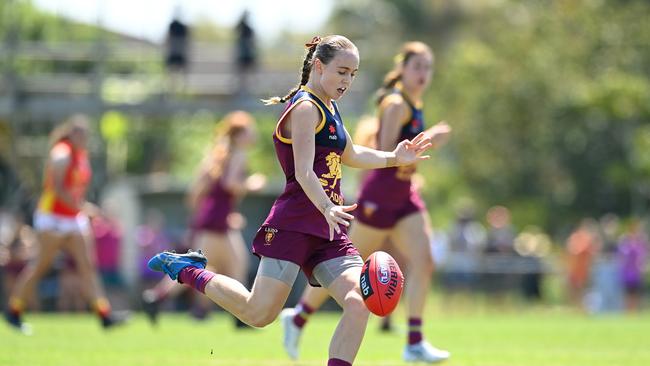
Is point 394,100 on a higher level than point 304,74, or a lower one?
lower

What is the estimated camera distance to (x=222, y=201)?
16234 mm

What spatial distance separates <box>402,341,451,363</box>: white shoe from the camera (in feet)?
35.5

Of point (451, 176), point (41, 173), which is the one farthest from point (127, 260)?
→ point (451, 176)

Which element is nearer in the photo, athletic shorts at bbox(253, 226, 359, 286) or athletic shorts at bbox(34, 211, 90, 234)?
athletic shorts at bbox(253, 226, 359, 286)

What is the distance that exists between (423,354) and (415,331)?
0.27 meters

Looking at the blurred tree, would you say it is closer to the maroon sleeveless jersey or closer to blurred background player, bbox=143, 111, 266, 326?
blurred background player, bbox=143, 111, 266, 326

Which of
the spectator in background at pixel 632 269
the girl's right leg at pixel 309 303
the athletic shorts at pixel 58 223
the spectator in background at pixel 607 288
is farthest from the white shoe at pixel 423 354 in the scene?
the spectator in background at pixel 607 288

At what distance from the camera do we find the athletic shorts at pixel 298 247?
8211 millimetres

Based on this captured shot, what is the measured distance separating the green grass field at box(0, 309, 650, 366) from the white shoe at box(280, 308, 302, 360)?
13 centimetres

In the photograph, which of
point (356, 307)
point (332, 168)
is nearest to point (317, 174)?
point (332, 168)

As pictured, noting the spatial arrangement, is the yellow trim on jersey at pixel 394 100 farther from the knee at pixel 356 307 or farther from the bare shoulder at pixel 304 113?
the knee at pixel 356 307

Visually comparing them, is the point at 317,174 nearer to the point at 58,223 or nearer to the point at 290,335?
the point at 290,335

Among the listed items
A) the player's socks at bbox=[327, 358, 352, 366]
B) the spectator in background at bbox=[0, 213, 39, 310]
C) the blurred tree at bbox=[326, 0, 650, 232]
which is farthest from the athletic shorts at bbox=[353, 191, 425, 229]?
the blurred tree at bbox=[326, 0, 650, 232]

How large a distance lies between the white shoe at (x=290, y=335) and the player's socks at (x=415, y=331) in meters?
0.97
